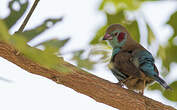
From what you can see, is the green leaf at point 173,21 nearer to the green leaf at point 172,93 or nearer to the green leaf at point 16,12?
the green leaf at point 172,93

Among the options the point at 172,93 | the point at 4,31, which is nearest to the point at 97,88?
the point at 172,93

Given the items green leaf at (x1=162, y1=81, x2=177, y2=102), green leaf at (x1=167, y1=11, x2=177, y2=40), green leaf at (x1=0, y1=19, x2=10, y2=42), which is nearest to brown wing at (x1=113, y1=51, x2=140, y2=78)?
green leaf at (x1=162, y1=81, x2=177, y2=102)

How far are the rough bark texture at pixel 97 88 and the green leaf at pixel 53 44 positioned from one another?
3.35 ft

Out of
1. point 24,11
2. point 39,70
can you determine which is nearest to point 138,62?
point 39,70

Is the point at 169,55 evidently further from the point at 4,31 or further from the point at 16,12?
the point at 4,31

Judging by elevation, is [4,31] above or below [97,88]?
above

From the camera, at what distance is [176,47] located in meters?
1.99

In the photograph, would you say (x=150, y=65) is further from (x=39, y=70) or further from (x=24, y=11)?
(x=24, y=11)

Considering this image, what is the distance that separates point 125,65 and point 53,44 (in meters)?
2.45

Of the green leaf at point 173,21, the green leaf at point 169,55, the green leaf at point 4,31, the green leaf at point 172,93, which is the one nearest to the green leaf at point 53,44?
the green leaf at point 4,31

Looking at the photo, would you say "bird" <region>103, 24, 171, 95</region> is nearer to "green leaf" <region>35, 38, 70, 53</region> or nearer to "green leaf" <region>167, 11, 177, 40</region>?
"green leaf" <region>167, 11, 177, 40</region>

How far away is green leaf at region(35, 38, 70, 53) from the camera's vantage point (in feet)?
2.09

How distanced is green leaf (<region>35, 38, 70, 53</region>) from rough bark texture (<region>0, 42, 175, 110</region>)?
102cm

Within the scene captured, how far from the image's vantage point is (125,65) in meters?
3.13
